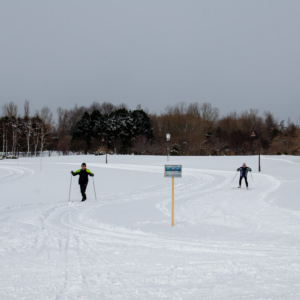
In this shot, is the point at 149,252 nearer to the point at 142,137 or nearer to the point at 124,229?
the point at 124,229

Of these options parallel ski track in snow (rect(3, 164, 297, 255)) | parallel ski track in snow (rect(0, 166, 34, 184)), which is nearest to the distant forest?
parallel ski track in snow (rect(0, 166, 34, 184))

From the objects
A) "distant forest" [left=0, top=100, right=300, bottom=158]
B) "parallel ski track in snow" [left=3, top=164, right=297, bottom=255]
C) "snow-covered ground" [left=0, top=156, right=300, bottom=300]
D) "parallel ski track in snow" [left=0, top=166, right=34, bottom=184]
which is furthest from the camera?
"distant forest" [left=0, top=100, right=300, bottom=158]

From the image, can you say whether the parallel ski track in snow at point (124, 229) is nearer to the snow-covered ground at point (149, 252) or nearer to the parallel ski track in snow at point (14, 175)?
the snow-covered ground at point (149, 252)

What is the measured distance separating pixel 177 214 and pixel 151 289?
5368 millimetres

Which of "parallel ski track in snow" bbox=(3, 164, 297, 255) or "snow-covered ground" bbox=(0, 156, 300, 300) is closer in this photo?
"snow-covered ground" bbox=(0, 156, 300, 300)

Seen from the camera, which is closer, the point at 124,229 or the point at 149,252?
the point at 149,252

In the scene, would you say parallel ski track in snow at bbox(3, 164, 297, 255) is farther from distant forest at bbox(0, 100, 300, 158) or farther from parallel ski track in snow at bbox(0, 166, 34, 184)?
distant forest at bbox(0, 100, 300, 158)

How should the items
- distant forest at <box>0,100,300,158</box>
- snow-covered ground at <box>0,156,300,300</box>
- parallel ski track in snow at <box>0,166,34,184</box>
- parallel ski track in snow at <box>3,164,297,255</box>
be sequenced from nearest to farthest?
snow-covered ground at <box>0,156,300,300</box> < parallel ski track in snow at <box>3,164,297,255</box> < parallel ski track in snow at <box>0,166,34,184</box> < distant forest at <box>0,100,300,158</box>

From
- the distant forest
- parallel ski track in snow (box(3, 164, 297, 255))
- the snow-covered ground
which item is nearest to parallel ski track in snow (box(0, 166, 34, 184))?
parallel ski track in snow (box(3, 164, 297, 255))

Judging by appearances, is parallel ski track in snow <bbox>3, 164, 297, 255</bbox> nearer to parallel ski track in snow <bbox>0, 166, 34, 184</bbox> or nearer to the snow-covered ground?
the snow-covered ground

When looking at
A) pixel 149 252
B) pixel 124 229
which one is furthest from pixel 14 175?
pixel 149 252

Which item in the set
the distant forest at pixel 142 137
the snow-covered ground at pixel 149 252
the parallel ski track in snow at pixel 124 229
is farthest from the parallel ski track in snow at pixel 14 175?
the distant forest at pixel 142 137

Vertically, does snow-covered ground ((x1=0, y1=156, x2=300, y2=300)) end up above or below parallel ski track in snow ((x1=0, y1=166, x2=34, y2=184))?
above

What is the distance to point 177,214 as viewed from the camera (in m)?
9.40
